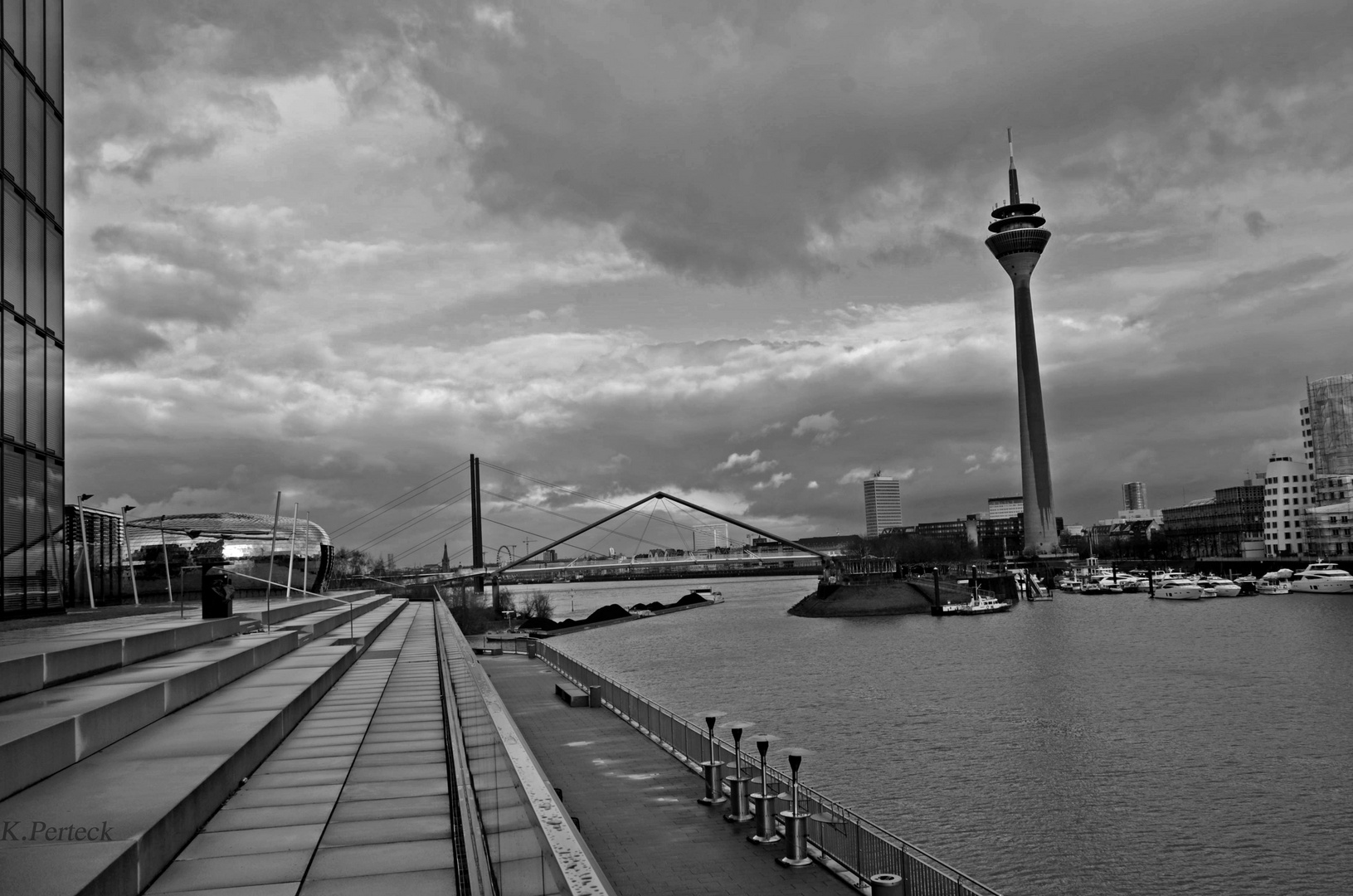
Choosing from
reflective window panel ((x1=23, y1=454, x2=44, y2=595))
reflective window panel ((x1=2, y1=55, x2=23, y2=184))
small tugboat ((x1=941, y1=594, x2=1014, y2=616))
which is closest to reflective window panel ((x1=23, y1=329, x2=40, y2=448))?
reflective window panel ((x1=23, y1=454, x2=44, y2=595))

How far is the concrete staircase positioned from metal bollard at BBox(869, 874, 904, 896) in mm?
9182

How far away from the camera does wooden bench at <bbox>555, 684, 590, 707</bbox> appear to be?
3822 centimetres

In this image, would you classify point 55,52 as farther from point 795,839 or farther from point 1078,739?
point 1078,739

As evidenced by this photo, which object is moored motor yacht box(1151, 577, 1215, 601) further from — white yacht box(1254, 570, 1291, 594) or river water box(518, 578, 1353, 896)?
river water box(518, 578, 1353, 896)

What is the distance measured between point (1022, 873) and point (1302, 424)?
17833cm

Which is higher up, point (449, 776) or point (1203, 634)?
point (449, 776)

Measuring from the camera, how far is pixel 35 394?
57.4 ft

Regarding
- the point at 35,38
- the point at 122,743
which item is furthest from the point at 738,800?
the point at 35,38

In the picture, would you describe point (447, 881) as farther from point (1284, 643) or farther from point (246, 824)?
point (1284, 643)

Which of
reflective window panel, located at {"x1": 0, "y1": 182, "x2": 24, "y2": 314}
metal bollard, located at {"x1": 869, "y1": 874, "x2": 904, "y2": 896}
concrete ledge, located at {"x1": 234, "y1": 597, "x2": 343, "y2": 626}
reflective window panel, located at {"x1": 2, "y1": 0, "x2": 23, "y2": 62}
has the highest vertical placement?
reflective window panel, located at {"x1": 2, "y1": 0, "x2": 23, "y2": 62}

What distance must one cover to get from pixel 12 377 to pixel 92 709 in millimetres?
10871

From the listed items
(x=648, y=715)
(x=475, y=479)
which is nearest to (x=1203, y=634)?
(x=648, y=715)

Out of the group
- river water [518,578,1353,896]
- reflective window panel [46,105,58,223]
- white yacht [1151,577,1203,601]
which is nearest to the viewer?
reflective window panel [46,105,58,223]

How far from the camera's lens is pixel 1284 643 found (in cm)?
6162
